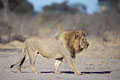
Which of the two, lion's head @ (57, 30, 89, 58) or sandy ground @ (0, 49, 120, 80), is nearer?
sandy ground @ (0, 49, 120, 80)

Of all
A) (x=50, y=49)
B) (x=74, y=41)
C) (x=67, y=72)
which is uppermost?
(x=74, y=41)

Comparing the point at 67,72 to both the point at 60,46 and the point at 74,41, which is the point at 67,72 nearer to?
the point at 60,46

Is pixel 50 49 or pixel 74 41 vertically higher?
pixel 74 41

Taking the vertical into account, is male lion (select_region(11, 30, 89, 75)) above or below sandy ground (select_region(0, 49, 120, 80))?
above

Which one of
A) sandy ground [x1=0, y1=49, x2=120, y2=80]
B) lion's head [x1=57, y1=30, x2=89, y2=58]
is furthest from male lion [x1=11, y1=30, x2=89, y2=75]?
sandy ground [x1=0, y1=49, x2=120, y2=80]

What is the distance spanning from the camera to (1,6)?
48.9 m

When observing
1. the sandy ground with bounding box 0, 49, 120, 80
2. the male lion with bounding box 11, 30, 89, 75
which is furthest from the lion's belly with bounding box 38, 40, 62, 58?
the sandy ground with bounding box 0, 49, 120, 80

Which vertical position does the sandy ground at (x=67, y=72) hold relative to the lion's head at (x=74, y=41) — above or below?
below

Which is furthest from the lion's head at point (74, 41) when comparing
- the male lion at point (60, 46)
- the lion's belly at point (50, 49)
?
the lion's belly at point (50, 49)

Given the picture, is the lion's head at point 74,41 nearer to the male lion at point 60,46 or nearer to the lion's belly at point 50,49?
the male lion at point 60,46

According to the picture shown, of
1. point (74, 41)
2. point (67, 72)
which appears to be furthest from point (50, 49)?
point (67, 72)

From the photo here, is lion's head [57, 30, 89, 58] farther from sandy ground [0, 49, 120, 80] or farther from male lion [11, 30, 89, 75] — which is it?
sandy ground [0, 49, 120, 80]

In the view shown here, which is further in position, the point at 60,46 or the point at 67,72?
the point at 67,72

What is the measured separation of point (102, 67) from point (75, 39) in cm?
243
